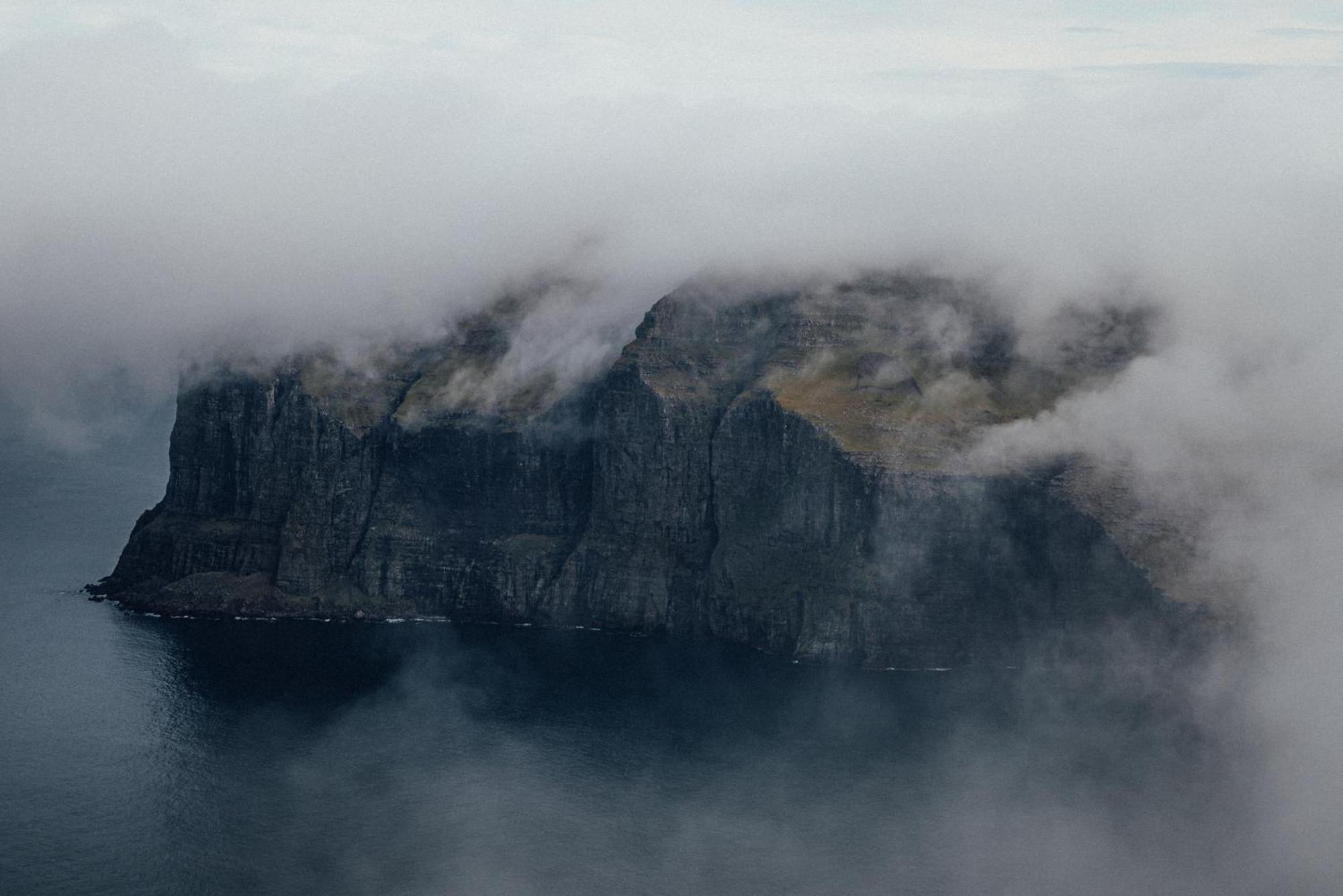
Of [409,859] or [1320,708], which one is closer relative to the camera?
[409,859]

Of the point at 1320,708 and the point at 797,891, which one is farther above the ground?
the point at 1320,708

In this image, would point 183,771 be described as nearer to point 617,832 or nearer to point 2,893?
point 2,893

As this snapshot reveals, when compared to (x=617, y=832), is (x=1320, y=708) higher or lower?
higher

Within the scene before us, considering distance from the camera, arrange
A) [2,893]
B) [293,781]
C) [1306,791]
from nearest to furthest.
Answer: [2,893], [1306,791], [293,781]

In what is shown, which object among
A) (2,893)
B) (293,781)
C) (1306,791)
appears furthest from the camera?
(293,781)

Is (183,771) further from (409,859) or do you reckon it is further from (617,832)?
(617,832)

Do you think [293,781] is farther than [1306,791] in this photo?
Yes

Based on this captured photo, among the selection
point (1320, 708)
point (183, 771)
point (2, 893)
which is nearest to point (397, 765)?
point (183, 771)

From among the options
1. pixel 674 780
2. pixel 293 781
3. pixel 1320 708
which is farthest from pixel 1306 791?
pixel 293 781

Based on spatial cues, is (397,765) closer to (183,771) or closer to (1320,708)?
(183,771)
